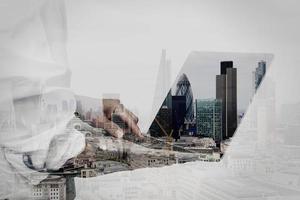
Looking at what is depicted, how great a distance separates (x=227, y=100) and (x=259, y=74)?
18 centimetres

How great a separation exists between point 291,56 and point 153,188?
81 centimetres

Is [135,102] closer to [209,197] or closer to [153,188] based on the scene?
[153,188]

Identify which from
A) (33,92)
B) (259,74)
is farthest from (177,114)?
(33,92)

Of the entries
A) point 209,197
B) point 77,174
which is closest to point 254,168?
point 209,197

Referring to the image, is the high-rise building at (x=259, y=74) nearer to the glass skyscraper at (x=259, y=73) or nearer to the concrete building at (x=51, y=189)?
the glass skyscraper at (x=259, y=73)

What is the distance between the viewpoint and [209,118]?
1484 millimetres

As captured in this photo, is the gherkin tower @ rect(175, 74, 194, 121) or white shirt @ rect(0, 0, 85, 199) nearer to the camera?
white shirt @ rect(0, 0, 85, 199)

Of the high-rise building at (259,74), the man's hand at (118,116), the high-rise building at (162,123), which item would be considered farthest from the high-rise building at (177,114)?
the high-rise building at (259,74)

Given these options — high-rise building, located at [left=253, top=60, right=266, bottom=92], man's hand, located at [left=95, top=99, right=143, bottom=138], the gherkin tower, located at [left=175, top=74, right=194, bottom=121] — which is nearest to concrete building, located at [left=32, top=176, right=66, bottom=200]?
man's hand, located at [left=95, top=99, right=143, bottom=138]

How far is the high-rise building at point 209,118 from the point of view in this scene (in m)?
1.48

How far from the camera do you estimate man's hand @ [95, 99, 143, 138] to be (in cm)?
144

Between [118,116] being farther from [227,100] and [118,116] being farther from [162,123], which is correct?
[227,100]

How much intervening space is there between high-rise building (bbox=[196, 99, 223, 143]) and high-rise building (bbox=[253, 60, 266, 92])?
18 cm

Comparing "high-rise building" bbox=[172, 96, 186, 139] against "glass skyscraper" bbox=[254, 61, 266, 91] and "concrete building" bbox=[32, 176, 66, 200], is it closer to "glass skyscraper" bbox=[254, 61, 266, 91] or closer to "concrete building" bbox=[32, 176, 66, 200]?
"glass skyscraper" bbox=[254, 61, 266, 91]
